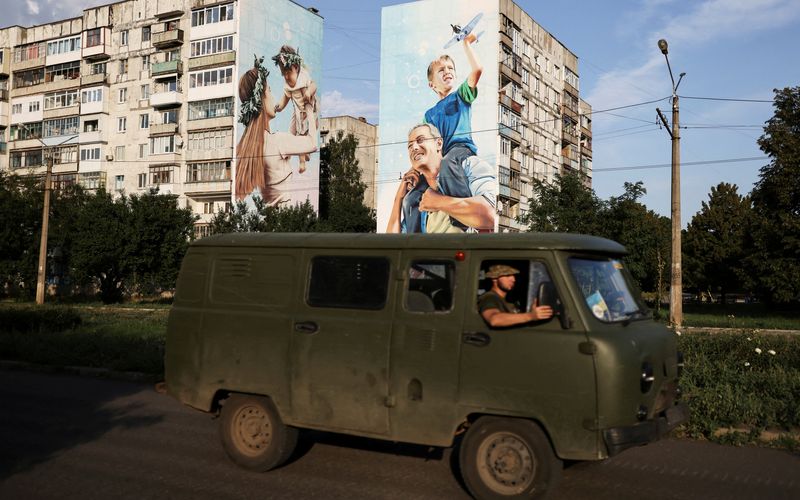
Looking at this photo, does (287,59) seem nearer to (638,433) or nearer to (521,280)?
(521,280)

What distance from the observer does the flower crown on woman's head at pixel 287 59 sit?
7188 cm

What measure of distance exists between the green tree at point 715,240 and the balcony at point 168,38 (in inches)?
2104

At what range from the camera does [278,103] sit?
72062mm

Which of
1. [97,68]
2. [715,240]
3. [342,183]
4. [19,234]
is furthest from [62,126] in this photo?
[715,240]

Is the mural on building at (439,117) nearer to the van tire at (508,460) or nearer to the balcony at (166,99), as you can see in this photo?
the balcony at (166,99)

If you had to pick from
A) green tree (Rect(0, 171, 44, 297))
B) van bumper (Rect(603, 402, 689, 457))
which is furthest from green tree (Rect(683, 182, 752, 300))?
van bumper (Rect(603, 402, 689, 457))

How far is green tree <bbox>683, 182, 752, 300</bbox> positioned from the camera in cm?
6744

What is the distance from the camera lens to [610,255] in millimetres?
6285

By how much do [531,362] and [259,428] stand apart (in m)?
2.86

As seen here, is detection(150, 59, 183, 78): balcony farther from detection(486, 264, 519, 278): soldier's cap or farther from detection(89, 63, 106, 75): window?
detection(486, 264, 519, 278): soldier's cap

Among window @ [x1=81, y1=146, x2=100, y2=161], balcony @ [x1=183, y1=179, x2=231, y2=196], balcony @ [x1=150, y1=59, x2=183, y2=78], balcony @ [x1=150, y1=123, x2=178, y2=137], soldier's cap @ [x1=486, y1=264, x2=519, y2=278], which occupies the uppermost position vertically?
balcony @ [x1=150, y1=59, x2=183, y2=78]

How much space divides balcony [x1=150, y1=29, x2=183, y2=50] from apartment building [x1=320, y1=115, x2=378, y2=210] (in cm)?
2287

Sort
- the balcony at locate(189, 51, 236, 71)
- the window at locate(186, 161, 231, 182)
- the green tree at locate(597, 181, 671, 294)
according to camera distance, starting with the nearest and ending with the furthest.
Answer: the green tree at locate(597, 181, 671, 294) → the balcony at locate(189, 51, 236, 71) → the window at locate(186, 161, 231, 182)

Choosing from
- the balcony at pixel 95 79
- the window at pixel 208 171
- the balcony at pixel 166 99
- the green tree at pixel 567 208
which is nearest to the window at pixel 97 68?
the balcony at pixel 95 79
